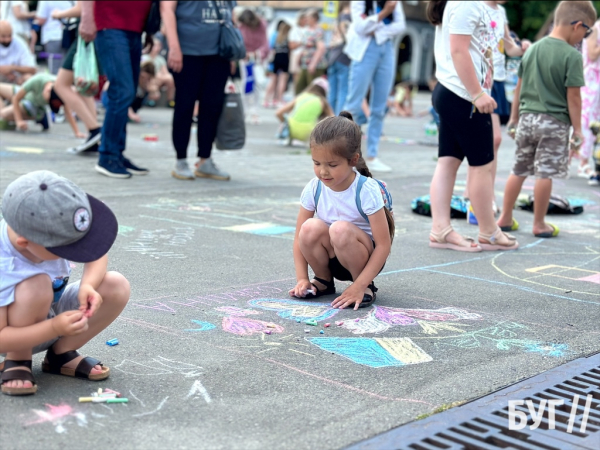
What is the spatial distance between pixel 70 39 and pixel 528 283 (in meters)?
5.60

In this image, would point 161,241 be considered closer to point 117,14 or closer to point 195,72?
point 195,72

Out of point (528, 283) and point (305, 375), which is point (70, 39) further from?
point (305, 375)

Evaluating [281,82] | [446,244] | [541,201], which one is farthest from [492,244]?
[281,82]

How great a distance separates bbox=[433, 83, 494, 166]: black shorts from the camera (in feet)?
16.9

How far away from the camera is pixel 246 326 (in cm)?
343

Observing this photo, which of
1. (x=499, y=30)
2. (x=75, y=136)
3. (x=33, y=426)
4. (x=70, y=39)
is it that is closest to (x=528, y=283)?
(x=499, y=30)

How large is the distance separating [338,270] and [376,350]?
81cm

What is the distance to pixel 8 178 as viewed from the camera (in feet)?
21.7

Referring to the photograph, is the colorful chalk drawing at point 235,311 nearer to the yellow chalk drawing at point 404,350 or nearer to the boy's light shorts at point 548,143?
the yellow chalk drawing at point 404,350

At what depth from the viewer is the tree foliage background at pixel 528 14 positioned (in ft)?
122

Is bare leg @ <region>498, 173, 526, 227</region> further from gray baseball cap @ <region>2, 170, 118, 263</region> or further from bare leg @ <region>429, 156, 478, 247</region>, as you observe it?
gray baseball cap @ <region>2, 170, 118, 263</region>

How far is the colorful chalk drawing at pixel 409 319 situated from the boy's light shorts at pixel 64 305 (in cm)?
116

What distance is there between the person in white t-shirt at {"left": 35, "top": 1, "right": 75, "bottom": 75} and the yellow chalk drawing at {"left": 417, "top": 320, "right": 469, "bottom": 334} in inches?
370

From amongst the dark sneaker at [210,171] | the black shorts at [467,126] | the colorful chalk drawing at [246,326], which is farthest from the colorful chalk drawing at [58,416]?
the dark sneaker at [210,171]
